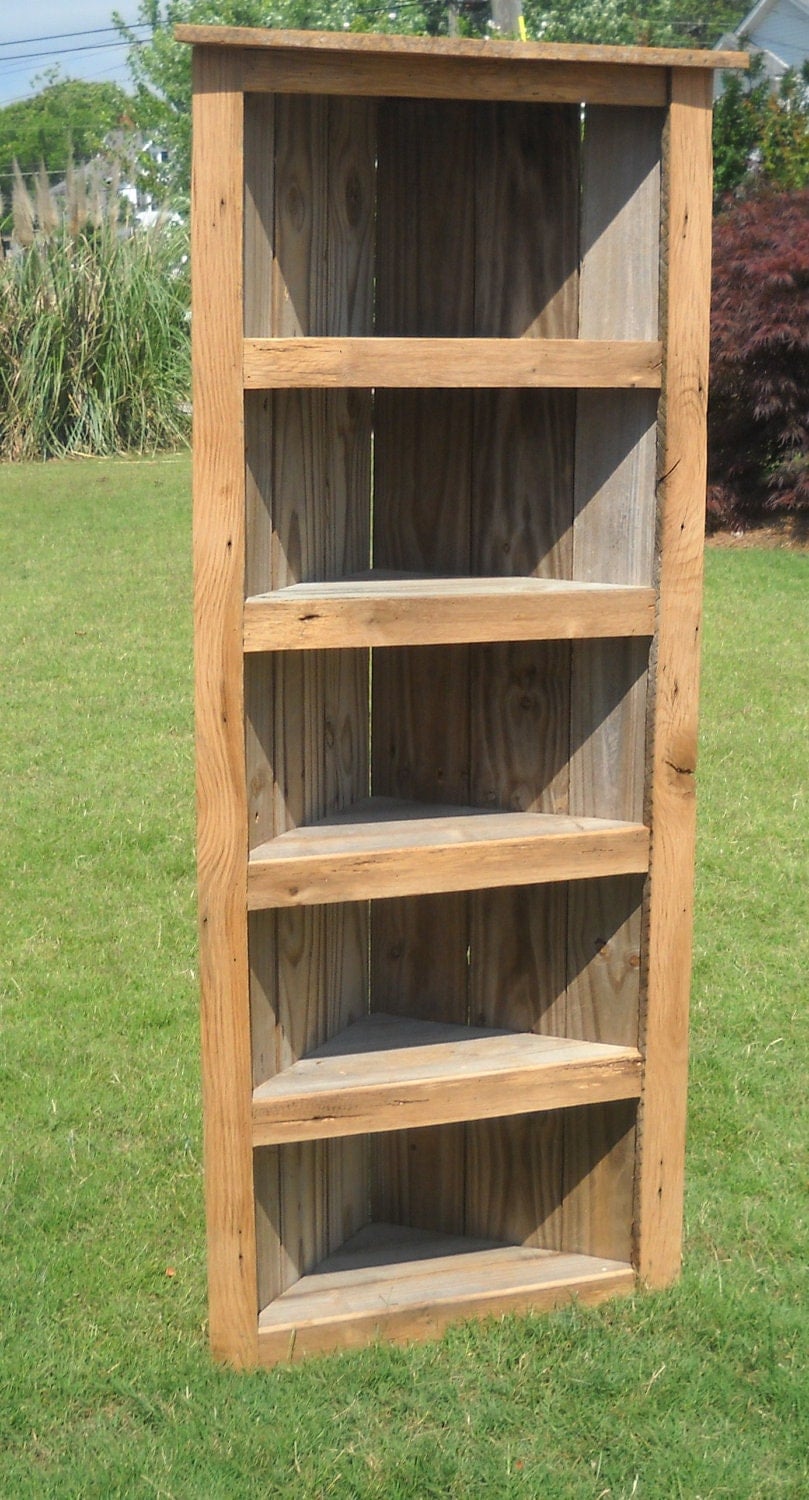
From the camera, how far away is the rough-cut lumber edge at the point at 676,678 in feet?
9.69

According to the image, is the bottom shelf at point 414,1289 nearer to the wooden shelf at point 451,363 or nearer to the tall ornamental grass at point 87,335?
the wooden shelf at point 451,363

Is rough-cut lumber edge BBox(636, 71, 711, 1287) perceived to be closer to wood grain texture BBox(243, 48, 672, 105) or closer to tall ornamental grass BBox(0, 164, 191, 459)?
wood grain texture BBox(243, 48, 672, 105)

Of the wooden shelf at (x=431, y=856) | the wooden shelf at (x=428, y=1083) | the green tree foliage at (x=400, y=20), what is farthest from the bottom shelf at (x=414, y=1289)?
the green tree foliage at (x=400, y=20)

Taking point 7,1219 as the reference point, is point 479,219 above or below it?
above

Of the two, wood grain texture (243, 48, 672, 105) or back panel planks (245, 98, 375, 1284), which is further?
back panel planks (245, 98, 375, 1284)

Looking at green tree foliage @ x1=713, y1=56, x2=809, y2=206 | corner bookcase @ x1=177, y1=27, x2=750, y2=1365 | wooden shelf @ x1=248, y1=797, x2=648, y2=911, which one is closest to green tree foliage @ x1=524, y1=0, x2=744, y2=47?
green tree foliage @ x1=713, y1=56, x2=809, y2=206

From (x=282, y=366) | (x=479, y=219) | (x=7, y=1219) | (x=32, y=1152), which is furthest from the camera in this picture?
(x=32, y=1152)

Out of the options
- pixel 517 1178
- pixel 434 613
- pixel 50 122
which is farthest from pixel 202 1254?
pixel 50 122

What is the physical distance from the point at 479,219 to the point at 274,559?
0.81 metres

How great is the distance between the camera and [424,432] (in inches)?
133

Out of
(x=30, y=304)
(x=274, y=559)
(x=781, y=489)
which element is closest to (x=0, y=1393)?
(x=274, y=559)

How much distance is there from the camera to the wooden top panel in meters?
2.61

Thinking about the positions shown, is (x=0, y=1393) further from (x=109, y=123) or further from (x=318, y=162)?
Result: (x=109, y=123)

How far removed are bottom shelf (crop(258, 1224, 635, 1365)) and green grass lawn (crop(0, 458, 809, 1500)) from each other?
0.17ft
